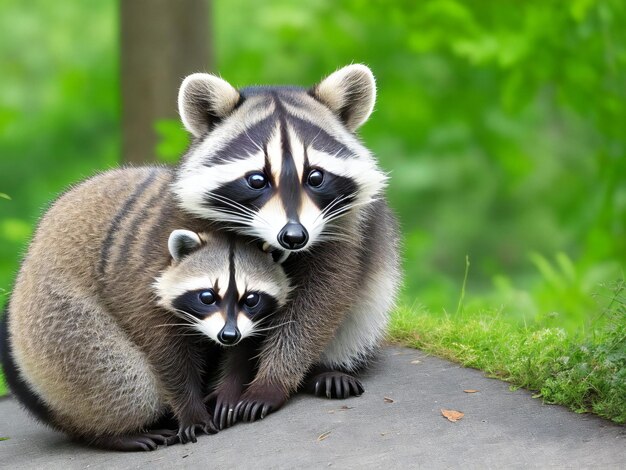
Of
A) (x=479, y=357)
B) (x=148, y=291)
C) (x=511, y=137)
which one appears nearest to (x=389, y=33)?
(x=511, y=137)

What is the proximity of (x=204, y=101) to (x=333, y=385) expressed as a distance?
186 cm

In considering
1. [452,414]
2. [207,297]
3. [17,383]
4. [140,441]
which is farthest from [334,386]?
[17,383]

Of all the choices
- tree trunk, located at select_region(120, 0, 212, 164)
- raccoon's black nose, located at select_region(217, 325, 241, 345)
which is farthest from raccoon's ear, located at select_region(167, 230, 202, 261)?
tree trunk, located at select_region(120, 0, 212, 164)

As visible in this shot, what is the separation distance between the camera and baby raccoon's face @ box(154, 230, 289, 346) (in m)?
5.45

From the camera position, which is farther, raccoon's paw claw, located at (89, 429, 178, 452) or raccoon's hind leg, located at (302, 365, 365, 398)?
raccoon's hind leg, located at (302, 365, 365, 398)

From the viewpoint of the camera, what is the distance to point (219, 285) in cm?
548

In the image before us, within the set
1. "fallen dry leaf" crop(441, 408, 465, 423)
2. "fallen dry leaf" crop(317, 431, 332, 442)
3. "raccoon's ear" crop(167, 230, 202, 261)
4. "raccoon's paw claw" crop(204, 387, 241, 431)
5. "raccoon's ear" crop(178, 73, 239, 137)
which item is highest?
"raccoon's ear" crop(178, 73, 239, 137)

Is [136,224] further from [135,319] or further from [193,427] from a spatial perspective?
[193,427]

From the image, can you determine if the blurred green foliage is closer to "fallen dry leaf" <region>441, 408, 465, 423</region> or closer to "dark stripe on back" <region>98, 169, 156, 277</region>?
"fallen dry leaf" <region>441, 408, 465, 423</region>

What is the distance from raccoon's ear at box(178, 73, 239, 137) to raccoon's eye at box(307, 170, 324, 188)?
2.52 feet

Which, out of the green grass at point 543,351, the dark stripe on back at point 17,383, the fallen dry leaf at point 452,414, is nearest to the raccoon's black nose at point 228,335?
the fallen dry leaf at point 452,414

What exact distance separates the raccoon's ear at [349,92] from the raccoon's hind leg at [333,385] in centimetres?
152

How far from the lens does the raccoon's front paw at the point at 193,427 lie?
564 cm

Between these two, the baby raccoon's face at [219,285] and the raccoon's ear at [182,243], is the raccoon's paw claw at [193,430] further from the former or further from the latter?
the raccoon's ear at [182,243]
